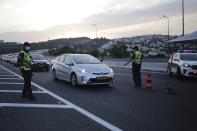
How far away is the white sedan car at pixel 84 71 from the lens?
50.9 ft

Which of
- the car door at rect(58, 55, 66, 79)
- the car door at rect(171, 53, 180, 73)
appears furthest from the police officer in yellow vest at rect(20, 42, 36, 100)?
the car door at rect(171, 53, 180, 73)

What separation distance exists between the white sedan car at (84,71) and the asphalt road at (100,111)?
5.24 ft

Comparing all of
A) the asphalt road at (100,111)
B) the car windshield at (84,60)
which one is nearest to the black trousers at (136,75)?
the car windshield at (84,60)

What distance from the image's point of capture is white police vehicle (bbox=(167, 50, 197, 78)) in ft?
66.0

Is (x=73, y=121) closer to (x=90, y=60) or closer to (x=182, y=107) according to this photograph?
(x=182, y=107)

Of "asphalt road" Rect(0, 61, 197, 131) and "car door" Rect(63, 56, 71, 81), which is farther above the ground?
"car door" Rect(63, 56, 71, 81)

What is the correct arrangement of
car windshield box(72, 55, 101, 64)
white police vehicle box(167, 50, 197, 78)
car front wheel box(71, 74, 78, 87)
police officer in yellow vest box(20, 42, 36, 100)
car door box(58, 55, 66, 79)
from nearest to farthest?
police officer in yellow vest box(20, 42, 36, 100) → car front wheel box(71, 74, 78, 87) → car windshield box(72, 55, 101, 64) → car door box(58, 55, 66, 79) → white police vehicle box(167, 50, 197, 78)

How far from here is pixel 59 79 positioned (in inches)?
778

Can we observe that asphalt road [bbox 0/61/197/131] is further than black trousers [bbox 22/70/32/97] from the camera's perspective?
No

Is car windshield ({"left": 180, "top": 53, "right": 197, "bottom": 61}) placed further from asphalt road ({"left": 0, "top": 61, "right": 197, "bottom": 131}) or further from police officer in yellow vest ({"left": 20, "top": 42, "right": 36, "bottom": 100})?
police officer in yellow vest ({"left": 20, "top": 42, "right": 36, "bottom": 100})

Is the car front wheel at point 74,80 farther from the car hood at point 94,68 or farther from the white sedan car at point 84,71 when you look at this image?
Result: the car hood at point 94,68

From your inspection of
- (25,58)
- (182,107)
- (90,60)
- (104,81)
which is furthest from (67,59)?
(182,107)

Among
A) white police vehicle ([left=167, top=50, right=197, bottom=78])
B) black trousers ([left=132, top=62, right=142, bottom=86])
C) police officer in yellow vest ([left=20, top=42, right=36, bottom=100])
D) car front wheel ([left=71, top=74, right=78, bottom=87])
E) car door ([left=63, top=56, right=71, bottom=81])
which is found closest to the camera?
police officer in yellow vest ([left=20, top=42, right=36, bottom=100])

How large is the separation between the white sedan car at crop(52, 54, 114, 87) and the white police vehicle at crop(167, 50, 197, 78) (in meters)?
5.15
